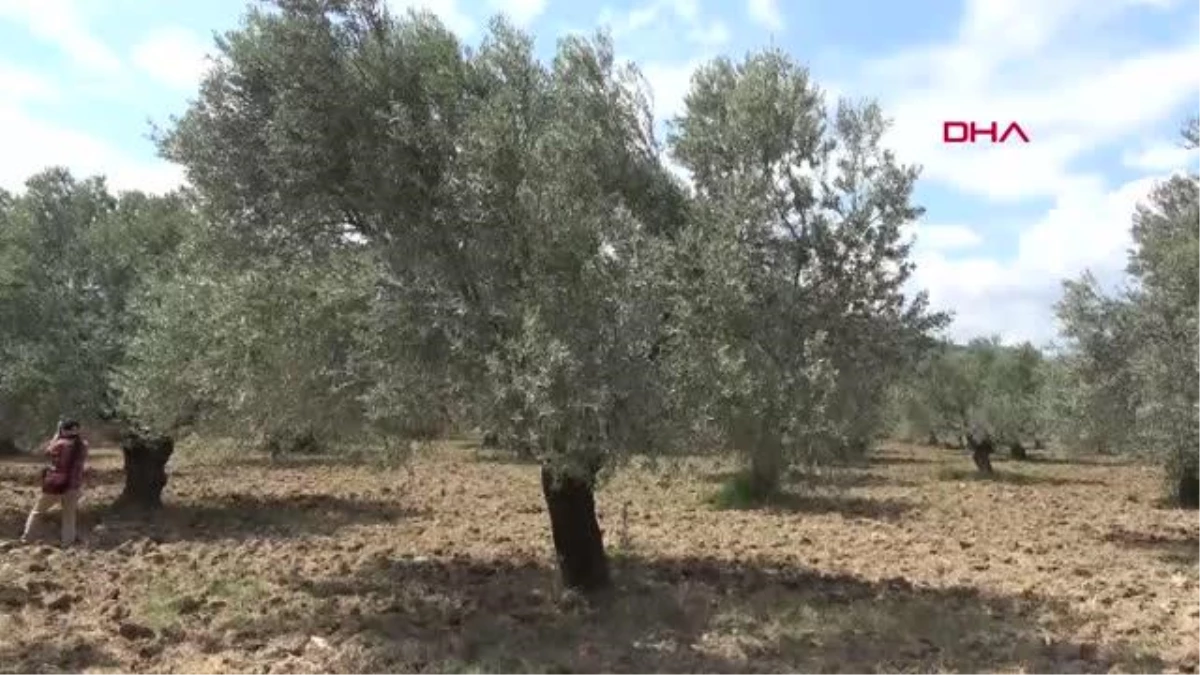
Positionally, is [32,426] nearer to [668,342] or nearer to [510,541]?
[510,541]

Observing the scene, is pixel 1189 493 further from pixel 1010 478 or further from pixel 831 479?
pixel 831 479

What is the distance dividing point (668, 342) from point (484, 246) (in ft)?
7.00

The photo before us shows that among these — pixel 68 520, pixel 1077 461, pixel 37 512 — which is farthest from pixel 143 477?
pixel 1077 461

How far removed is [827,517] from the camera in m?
22.6

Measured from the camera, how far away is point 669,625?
472 inches

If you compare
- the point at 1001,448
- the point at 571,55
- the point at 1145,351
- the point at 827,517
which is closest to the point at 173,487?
the point at 827,517

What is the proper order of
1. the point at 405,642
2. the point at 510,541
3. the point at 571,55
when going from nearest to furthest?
the point at 405,642 → the point at 571,55 → the point at 510,541

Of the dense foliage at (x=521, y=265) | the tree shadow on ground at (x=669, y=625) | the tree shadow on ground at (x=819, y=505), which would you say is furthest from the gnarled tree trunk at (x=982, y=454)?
the tree shadow on ground at (x=669, y=625)

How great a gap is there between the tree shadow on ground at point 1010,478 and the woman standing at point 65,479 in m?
26.9

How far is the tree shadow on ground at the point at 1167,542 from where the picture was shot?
18250 mm

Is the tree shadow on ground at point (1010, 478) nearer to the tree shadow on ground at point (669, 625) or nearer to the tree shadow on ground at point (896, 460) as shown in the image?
the tree shadow on ground at point (896, 460)

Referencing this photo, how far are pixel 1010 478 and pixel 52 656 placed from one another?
108 ft

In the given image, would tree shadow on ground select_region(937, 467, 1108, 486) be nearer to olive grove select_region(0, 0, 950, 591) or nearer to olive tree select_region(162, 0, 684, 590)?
olive grove select_region(0, 0, 950, 591)

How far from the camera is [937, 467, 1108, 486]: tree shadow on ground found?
3666 cm
